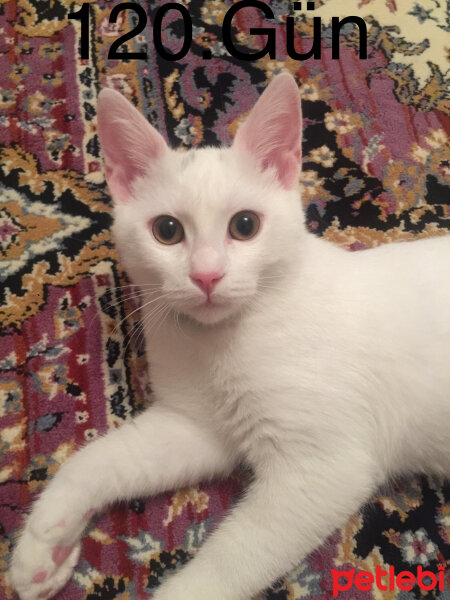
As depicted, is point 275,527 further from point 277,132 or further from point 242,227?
point 277,132

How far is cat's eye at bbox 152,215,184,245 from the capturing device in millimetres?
907

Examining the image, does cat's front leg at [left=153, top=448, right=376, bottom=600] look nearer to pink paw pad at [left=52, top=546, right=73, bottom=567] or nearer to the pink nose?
pink paw pad at [left=52, top=546, right=73, bottom=567]

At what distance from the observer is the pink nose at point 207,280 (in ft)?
2.66

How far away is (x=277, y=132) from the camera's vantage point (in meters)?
0.95

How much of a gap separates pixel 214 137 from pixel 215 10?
50cm

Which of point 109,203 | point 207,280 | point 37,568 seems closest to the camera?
point 207,280

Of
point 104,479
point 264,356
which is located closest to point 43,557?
point 104,479

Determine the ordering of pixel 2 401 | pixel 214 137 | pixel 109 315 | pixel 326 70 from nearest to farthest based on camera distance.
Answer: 1. pixel 2 401
2. pixel 109 315
3. pixel 214 137
4. pixel 326 70

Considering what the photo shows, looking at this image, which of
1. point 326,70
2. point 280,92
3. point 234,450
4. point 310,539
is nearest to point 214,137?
point 326,70

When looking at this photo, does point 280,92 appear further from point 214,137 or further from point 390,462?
point 390,462

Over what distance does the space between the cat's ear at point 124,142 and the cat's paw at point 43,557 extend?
630mm

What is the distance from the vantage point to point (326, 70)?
160cm

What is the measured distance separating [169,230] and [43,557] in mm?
639

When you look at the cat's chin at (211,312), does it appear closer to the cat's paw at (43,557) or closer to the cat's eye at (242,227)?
the cat's eye at (242,227)
